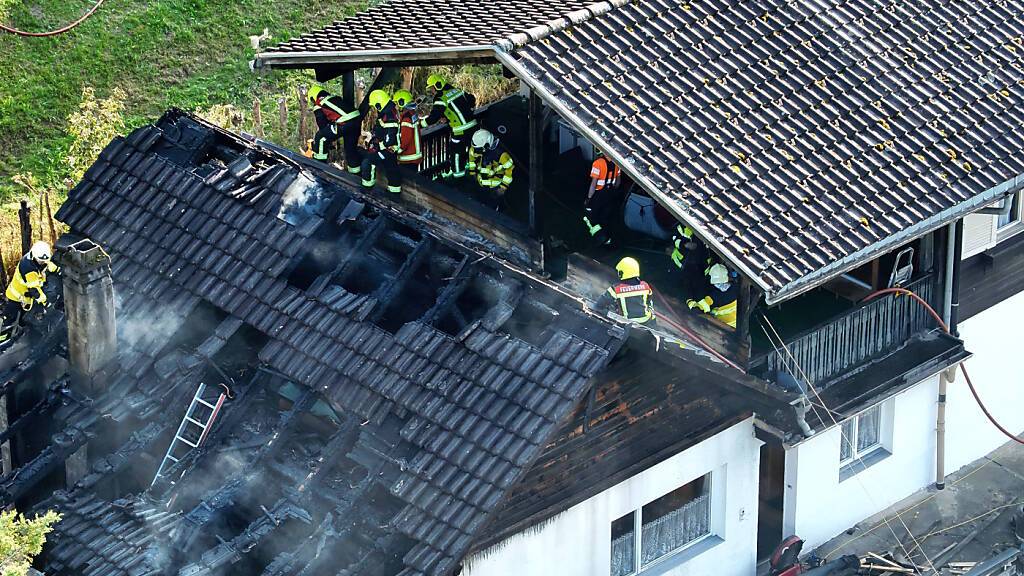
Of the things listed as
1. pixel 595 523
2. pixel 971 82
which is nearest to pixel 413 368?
pixel 595 523

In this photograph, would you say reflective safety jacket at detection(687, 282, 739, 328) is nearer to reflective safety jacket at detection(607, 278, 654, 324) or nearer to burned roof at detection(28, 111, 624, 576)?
reflective safety jacket at detection(607, 278, 654, 324)

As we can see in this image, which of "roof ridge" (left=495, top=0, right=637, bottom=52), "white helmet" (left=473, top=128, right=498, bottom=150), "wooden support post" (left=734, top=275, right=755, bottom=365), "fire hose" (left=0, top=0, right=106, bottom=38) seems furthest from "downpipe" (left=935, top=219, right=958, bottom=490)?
"fire hose" (left=0, top=0, right=106, bottom=38)

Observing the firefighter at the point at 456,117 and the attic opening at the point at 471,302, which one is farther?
the firefighter at the point at 456,117

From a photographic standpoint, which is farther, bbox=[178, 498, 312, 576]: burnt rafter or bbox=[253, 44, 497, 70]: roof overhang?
bbox=[253, 44, 497, 70]: roof overhang

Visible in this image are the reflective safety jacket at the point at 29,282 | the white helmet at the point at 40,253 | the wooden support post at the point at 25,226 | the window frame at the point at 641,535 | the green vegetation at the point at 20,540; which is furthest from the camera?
the wooden support post at the point at 25,226

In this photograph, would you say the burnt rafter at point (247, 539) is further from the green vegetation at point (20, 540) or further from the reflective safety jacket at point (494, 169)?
the reflective safety jacket at point (494, 169)

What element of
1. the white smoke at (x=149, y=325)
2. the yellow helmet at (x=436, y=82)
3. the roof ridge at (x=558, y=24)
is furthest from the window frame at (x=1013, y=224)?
the white smoke at (x=149, y=325)

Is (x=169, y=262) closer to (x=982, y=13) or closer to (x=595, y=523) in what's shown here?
(x=595, y=523)
